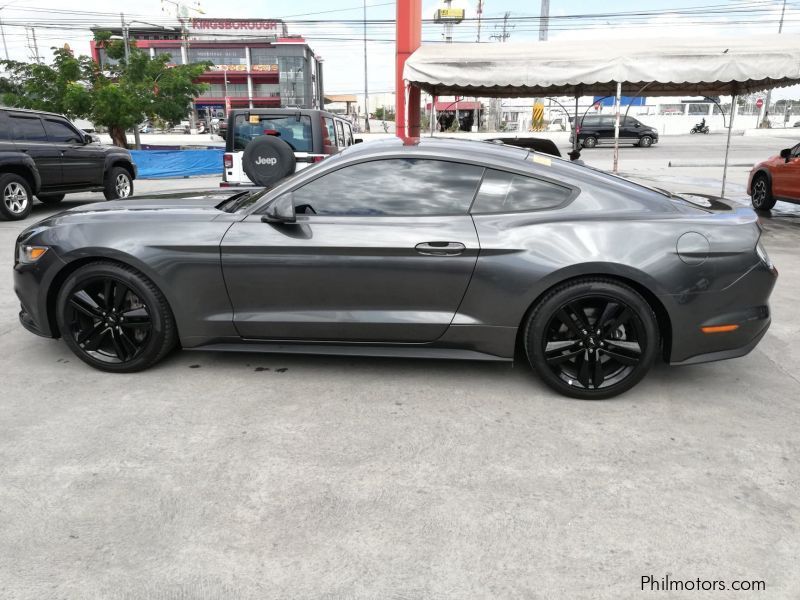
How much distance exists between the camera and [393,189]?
3627 mm

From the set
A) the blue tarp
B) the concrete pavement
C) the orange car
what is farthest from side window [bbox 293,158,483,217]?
the blue tarp

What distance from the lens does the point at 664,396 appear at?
12.0 ft

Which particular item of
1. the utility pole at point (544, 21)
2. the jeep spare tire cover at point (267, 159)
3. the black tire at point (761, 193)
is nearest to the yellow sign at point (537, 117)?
the utility pole at point (544, 21)

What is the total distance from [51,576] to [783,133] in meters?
51.8

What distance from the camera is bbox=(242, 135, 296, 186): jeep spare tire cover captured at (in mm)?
6641

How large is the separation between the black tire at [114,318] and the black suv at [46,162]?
7647 mm

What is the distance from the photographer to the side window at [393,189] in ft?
11.8

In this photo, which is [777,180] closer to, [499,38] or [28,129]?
[28,129]

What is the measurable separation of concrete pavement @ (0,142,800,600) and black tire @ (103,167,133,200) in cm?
917

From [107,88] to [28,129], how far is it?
1086 cm

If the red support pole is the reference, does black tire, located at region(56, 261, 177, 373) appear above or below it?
below

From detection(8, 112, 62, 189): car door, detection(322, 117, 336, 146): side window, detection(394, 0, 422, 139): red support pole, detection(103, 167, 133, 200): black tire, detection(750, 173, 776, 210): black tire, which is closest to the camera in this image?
detection(322, 117, 336, 146): side window

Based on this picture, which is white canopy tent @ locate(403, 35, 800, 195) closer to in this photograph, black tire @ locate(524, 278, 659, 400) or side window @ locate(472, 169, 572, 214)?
side window @ locate(472, 169, 572, 214)

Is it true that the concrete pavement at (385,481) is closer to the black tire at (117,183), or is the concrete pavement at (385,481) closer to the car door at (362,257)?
the car door at (362,257)
